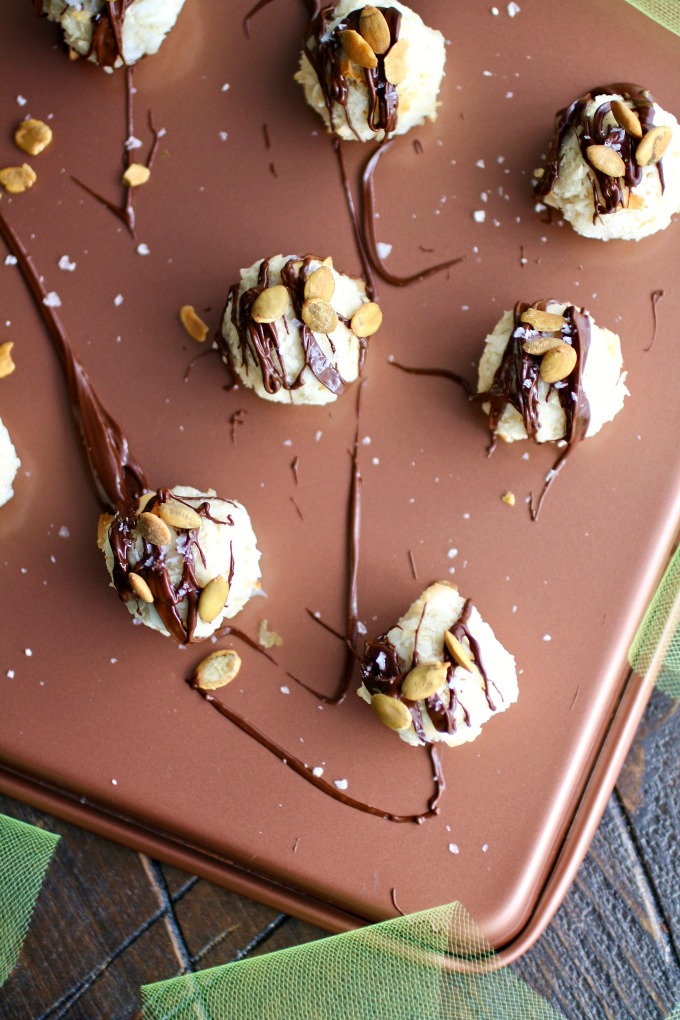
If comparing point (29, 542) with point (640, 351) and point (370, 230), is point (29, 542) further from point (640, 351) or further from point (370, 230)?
point (640, 351)

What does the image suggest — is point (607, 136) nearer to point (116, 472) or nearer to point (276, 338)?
point (276, 338)

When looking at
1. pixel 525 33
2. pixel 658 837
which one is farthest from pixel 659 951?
pixel 525 33

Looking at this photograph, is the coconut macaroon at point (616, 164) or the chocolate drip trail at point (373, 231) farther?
the chocolate drip trail at point (373, 231)

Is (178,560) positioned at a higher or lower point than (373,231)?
lower

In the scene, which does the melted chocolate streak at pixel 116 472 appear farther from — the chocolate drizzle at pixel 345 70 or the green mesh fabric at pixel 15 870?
the chocolate drizzle at pixel 345 70

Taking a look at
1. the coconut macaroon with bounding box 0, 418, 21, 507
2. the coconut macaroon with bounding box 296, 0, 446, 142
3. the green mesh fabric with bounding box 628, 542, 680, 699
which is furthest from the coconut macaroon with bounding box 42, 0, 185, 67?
the green mesh fabric with bounding box 628, 542, 680, 699

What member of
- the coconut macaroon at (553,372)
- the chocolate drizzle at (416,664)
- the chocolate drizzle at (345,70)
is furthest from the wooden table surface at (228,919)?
the chocolate drizzle at (345,70)

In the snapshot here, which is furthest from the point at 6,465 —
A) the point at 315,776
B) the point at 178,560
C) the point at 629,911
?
the point at 629,911

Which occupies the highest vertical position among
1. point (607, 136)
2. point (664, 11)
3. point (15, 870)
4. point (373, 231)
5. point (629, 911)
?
point (664, 11)
